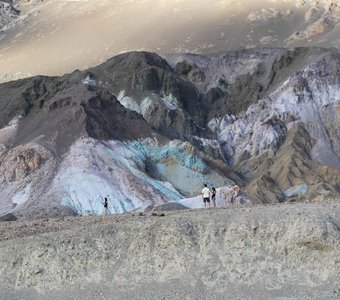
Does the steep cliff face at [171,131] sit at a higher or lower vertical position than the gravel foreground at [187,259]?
lower

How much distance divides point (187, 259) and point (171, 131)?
80948 mm

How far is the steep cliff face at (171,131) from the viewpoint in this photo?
65.9 metres

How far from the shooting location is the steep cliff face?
216 ft

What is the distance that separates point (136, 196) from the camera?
2530 inches

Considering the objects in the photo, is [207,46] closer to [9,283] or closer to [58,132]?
[58,132]

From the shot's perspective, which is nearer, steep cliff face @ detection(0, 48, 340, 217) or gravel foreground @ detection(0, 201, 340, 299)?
gravel foreground @ detection(0, 201, 340, 299)

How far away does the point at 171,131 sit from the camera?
96.9m

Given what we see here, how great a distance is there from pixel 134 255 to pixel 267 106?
294 feet

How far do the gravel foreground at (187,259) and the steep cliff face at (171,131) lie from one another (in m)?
40.1

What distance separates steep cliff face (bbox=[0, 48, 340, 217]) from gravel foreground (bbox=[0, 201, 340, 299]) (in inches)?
1578

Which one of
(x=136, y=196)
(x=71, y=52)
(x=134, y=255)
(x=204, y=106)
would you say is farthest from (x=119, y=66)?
(x=134, y=255)

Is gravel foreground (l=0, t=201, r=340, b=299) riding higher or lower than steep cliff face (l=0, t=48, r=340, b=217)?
higher

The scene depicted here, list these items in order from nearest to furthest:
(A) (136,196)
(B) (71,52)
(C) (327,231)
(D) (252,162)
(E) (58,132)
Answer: (C) (327,231) → (A) (136,196) → (E) (58,132) → (D) (252,162) → (B) (71,52)

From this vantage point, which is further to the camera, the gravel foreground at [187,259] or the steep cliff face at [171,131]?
the steep cliff face at [171,131]
